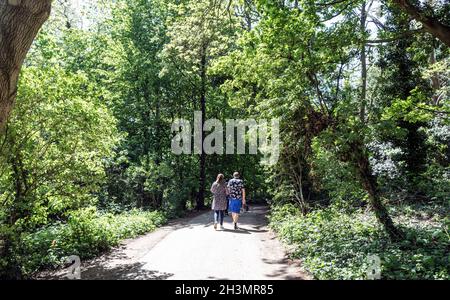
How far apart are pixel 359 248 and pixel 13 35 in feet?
23.8

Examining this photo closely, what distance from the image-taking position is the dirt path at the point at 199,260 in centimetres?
695

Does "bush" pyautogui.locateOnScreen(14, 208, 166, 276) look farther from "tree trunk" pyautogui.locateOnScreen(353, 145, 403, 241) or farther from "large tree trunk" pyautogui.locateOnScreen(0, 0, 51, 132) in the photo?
"tree trunk" pyautogui.locateOnScreen(353, 145, 403, 241)

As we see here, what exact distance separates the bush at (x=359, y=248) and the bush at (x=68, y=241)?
205 inches

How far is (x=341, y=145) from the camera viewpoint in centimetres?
829

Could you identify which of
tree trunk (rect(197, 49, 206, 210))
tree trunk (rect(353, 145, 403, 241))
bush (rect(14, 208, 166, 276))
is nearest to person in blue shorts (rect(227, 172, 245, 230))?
bush (rect(14, 208, 166, 276))

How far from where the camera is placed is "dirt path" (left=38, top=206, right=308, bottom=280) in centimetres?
695

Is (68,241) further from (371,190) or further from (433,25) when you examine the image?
(433,25)

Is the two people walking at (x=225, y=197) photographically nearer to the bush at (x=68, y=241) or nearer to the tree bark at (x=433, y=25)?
the bush at (x=68, y=241)

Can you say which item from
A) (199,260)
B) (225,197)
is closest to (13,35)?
(199,260)

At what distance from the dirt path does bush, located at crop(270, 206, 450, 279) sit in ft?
1.61

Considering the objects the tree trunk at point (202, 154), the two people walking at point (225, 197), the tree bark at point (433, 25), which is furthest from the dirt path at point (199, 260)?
the tree trunk at point (202, 154)
